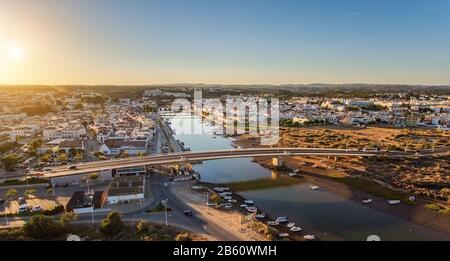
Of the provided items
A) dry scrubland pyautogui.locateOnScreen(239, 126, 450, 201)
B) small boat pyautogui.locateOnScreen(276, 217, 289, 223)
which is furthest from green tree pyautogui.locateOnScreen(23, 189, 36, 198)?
dry scrubland pyautogui.locateOnScreen(239, 126, 450, 201)

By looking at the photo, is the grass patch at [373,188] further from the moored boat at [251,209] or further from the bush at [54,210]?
the bush at [54,210]

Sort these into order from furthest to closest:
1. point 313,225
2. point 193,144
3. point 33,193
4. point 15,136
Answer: point 193,144 → point 15,136 → point 33,193 → point 313,225

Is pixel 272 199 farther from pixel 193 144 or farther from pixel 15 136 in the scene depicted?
pixel 15 136

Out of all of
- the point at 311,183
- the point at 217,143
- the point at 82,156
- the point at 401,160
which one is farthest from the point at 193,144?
the point at 401,160

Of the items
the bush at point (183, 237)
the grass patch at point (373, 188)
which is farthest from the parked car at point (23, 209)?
the grass patch at point (373, 188)

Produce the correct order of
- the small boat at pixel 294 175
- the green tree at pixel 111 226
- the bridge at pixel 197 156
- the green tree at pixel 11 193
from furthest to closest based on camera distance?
the small boat at pixel 294 175 → the bridge at pixel 197 156 → the green tree at pixel 11 193 → the green tree at pixel 111 226
